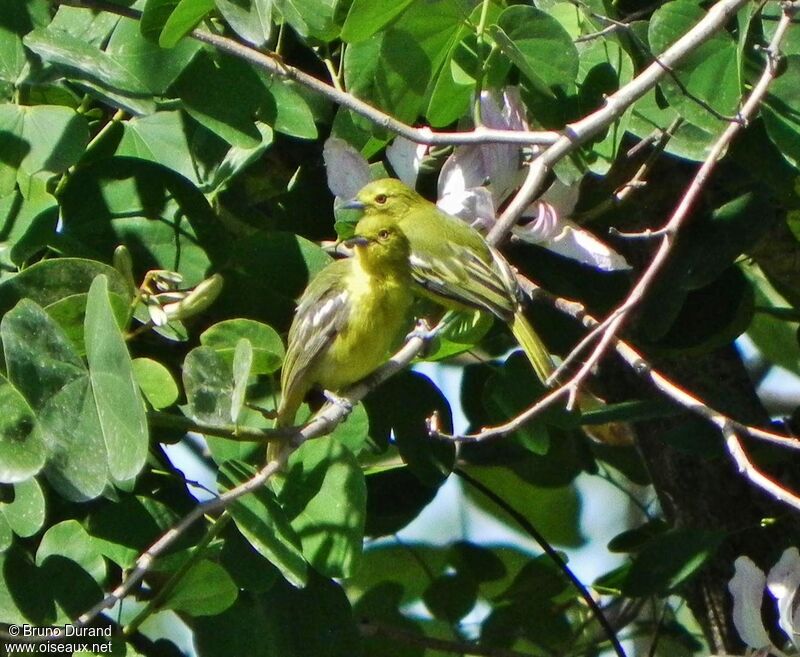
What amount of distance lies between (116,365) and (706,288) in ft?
3.29

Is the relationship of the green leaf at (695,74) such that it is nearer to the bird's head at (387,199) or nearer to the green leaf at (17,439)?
the bird's head at (387,199)

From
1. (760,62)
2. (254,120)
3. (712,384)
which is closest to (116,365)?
(254,120)

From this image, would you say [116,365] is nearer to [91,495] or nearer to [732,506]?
[91,495]

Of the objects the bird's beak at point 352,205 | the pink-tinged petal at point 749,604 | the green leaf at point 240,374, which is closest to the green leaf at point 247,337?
the green leaf at point 240,374

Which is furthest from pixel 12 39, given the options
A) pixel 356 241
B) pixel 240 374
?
pixel 356 241

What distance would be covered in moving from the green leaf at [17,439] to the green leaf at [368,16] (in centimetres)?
60

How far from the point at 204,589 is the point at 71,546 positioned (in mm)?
180

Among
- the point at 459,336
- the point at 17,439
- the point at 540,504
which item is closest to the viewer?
the point at 17,439

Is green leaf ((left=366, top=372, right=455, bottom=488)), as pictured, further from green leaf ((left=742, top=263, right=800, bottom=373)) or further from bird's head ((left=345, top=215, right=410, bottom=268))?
green leaf ((left=742, top=263, right=800, bottom=373))

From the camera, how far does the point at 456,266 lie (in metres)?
2.50

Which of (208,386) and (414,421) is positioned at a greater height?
(208,386)

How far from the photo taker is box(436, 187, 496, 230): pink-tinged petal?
1869 millimetres

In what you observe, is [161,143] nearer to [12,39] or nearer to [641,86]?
[12,39]

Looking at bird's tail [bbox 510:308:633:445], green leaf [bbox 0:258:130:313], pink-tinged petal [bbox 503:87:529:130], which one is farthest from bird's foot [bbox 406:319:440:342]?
green leaf [bbox 0:258:130:313]
